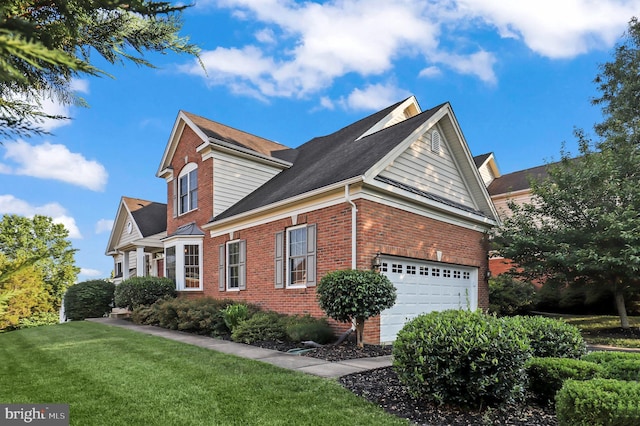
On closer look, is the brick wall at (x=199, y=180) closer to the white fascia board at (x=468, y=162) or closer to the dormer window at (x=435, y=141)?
the dormer window at (x=435, y=141)

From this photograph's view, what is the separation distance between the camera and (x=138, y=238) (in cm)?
2270

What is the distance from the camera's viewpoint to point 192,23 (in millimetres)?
4207

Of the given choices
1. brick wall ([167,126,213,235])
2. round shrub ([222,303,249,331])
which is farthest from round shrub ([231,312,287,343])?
brick wall ([167,126,213,235])

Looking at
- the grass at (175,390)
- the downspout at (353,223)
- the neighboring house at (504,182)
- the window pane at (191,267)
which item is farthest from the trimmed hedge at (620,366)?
the neighboring house at (504,182)

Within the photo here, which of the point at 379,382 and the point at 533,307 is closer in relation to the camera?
the point at 379,382

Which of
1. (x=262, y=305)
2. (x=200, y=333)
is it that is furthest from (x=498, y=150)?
(x=200, y=333)

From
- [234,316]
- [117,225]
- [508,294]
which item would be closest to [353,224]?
[234,316]

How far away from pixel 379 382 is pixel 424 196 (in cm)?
678

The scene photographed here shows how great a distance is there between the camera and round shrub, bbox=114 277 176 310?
15.4 meters

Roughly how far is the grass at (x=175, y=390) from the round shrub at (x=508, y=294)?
473 inches

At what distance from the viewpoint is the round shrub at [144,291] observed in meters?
15.4

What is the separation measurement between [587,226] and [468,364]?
36.9ft

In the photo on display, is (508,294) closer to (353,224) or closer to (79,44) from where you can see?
(353,224)

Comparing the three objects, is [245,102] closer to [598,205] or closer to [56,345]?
[56,345]
